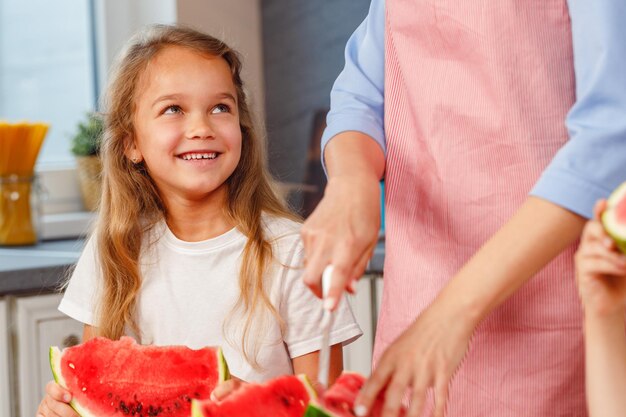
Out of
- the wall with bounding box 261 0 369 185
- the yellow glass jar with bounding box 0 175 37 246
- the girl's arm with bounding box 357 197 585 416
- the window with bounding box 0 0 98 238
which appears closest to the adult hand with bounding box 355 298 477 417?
the girl's arm with bounding box 357 197 585 416

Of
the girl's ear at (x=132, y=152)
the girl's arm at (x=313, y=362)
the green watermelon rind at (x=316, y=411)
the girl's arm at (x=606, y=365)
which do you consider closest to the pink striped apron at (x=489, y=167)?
the girl's arm at (x=606, y=365)

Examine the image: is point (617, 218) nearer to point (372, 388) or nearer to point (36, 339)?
point (372, 388)

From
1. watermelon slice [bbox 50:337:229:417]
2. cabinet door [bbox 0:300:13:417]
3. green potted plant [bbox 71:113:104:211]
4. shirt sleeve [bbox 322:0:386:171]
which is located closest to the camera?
shirt sleeve [bbox 322:0:386:171]

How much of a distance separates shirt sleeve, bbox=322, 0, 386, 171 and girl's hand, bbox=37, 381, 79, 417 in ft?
1.71

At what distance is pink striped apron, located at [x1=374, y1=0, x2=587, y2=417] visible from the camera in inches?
37.8

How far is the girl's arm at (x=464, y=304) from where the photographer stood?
0.77 m

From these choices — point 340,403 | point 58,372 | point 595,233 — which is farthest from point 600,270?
point 58,372

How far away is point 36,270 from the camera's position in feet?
6.51

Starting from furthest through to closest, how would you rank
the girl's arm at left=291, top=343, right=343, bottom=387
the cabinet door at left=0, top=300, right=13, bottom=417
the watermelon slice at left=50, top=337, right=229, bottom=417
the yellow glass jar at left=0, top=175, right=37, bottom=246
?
the yellow glass jar at left=0, top=175, right=37, bottom=246, the cabinet door at left=0, top=300, right=13, bottom=417, the girl's arm at left=291, top=343, right=343, bottom=387, the watermelon slice at left=50, top=337, right=229, bottom=417

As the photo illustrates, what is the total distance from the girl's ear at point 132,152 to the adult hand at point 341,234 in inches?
28.6

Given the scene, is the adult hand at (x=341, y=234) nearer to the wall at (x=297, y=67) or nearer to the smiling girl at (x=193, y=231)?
the smiling girl at (x=193, y=231)

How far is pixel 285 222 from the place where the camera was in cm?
152

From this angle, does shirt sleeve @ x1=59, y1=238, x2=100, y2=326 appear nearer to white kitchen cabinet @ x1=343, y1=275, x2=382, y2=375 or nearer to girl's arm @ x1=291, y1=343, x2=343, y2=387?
girl's arm @ x1=291, y1=343, x2=343, y2=387

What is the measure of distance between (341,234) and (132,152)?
83cm
